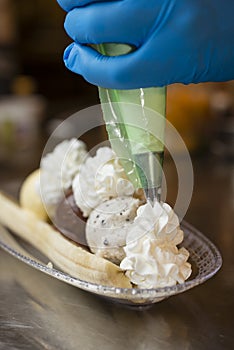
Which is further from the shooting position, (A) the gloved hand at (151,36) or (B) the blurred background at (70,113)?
(B) the blurred background at (70,113)

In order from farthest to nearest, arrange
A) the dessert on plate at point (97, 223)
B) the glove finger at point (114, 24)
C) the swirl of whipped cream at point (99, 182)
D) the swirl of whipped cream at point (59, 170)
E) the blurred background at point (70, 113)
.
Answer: the blurred background at point (70, 113), the swirl of whipped cream at point (59, 170), the swirl of whipped cream at point (99, 182), the dessert on plate at point (97, 223), the glove finger at point (114, 24)

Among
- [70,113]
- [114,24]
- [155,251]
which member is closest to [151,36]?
[114,24]

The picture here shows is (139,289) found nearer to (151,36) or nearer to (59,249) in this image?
(59,249)

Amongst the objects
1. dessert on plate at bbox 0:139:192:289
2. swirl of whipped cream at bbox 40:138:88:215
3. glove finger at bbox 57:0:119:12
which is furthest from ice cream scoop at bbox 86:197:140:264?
glove finger at bbox 57:0:119:12

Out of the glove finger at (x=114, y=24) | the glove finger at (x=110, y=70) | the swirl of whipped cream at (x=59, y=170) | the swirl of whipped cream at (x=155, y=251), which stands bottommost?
the swirl of whipped cream at (x=59, y=170)

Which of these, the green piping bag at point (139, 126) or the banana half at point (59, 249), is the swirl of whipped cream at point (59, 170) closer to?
the banana half at point (59, 249)

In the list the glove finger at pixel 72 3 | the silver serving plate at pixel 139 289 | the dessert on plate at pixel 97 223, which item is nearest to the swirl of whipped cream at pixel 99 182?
the dessert on plate at pixel 97 223
